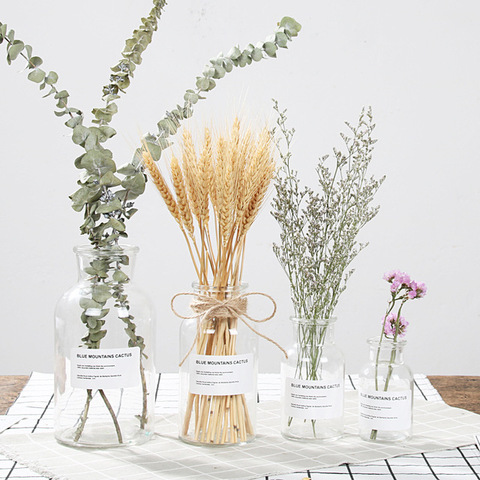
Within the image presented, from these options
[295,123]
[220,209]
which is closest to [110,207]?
[220,209]

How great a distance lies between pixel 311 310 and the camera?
1.21m

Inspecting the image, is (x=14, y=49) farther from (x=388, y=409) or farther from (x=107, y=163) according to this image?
(x=388, y=409)

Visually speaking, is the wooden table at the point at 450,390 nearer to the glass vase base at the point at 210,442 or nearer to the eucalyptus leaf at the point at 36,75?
the glass vase base at the point at 210,442

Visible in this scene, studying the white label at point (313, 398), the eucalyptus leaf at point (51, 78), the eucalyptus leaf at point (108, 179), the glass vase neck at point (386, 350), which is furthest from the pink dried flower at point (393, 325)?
the eucalyptus leaf at point (51, 78)

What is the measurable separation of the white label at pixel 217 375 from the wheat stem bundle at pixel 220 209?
0.02m

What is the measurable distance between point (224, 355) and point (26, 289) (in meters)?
1.78

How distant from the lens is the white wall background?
2721 mm

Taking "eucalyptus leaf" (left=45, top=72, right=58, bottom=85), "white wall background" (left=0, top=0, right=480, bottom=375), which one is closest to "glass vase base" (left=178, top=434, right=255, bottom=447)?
"eucalyptus leaf" (left=45, top=72, right=58, bottom=85)

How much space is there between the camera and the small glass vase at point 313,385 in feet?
3.84

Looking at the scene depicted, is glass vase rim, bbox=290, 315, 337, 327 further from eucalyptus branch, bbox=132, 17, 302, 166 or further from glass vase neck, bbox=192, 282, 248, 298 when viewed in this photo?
eucalyptus branch, bbox=132, 17, 302, 166

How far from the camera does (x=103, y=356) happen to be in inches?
44.4

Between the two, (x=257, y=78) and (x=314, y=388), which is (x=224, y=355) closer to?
(x=314, y=388)

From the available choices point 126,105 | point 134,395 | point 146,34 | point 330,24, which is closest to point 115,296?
point 134,395

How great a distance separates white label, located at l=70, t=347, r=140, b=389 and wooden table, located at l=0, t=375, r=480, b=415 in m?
0.29
